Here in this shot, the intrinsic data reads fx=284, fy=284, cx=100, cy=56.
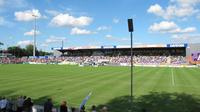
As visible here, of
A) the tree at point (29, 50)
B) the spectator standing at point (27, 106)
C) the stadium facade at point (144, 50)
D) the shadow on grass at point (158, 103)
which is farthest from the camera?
the tree at point (29, 50)

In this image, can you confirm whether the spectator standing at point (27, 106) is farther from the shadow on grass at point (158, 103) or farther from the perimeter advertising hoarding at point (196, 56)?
the perimeter advertising hoarding at point (196, 56)

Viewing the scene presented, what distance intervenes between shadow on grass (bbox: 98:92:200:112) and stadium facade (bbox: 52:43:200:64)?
77720 mm

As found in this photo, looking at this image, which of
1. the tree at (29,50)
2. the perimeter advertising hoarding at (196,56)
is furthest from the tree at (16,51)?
the perimeter advertising hoarding at (196,56)

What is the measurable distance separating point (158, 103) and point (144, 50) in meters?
104

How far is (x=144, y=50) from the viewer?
12331 centimetres

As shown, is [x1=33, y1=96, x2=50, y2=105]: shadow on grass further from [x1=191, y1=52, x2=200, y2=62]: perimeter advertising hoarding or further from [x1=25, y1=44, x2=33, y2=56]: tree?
[x1=25, y1=44, x2=33, y2=56]: tree

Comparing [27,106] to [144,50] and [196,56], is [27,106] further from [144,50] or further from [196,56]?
[144,50]

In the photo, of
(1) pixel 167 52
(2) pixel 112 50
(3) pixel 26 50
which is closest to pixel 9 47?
(3) pixel 26 50

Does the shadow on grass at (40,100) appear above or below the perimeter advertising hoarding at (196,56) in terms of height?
below

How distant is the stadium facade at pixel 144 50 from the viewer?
106 meters

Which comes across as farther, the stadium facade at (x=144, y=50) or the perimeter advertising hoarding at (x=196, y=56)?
the stadium facade at (x=144, y=50)

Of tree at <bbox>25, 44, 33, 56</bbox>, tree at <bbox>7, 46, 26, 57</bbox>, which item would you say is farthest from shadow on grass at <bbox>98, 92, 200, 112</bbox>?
tree at <bbox>25, 44, 33, 56</bbox>

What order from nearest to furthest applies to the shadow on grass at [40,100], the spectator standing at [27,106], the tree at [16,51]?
the spectator standing at [27,106] → the shadow on grass at [40,100] → the tree at [16,51]

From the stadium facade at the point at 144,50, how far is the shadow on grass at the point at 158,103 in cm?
7772
